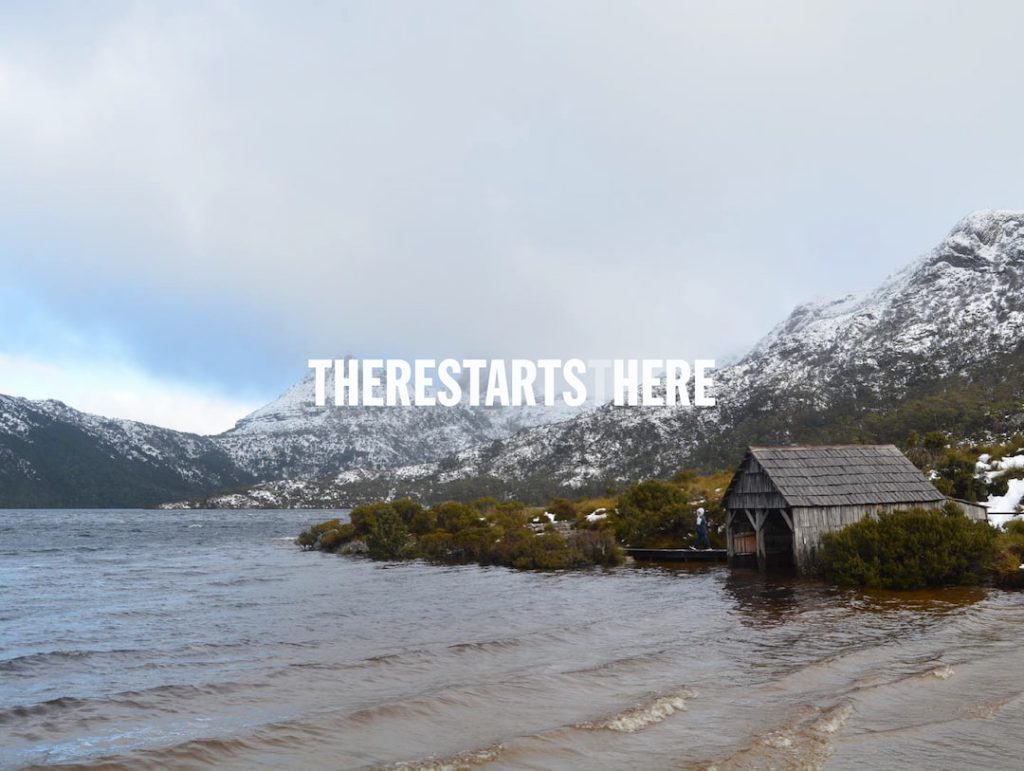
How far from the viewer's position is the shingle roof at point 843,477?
28.8m

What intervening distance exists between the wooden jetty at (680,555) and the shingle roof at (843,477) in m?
6.20

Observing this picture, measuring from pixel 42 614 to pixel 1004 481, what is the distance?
37250 millimetres

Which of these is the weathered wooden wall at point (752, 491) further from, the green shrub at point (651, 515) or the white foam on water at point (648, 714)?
the white foam on water at point (648, 714)

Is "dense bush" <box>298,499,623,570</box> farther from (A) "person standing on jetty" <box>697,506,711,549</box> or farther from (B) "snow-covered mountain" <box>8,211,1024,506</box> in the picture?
(B) "snow-covered mountain" <box>8,211,1024,506</box>

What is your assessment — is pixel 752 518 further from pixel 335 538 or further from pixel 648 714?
pixel 335 538

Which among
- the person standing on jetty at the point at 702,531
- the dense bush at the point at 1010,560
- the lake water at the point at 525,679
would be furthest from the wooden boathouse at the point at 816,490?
the person standing on jetty at the point at 702,531

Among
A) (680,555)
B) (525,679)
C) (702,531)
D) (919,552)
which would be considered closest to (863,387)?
(702,531)

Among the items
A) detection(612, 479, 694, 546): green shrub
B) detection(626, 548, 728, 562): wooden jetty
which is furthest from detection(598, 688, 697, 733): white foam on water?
detection(612, 479, 694, 546): green shrub

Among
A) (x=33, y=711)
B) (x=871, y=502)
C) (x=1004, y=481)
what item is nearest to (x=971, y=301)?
(x=1004, y=481)

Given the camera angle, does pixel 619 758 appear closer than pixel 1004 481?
Yes

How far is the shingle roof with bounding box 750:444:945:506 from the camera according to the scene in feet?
94.6

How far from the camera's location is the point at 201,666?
16875 mm

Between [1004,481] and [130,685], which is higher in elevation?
[1004,481]

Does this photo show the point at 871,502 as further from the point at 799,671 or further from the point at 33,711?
the point at 33,711
